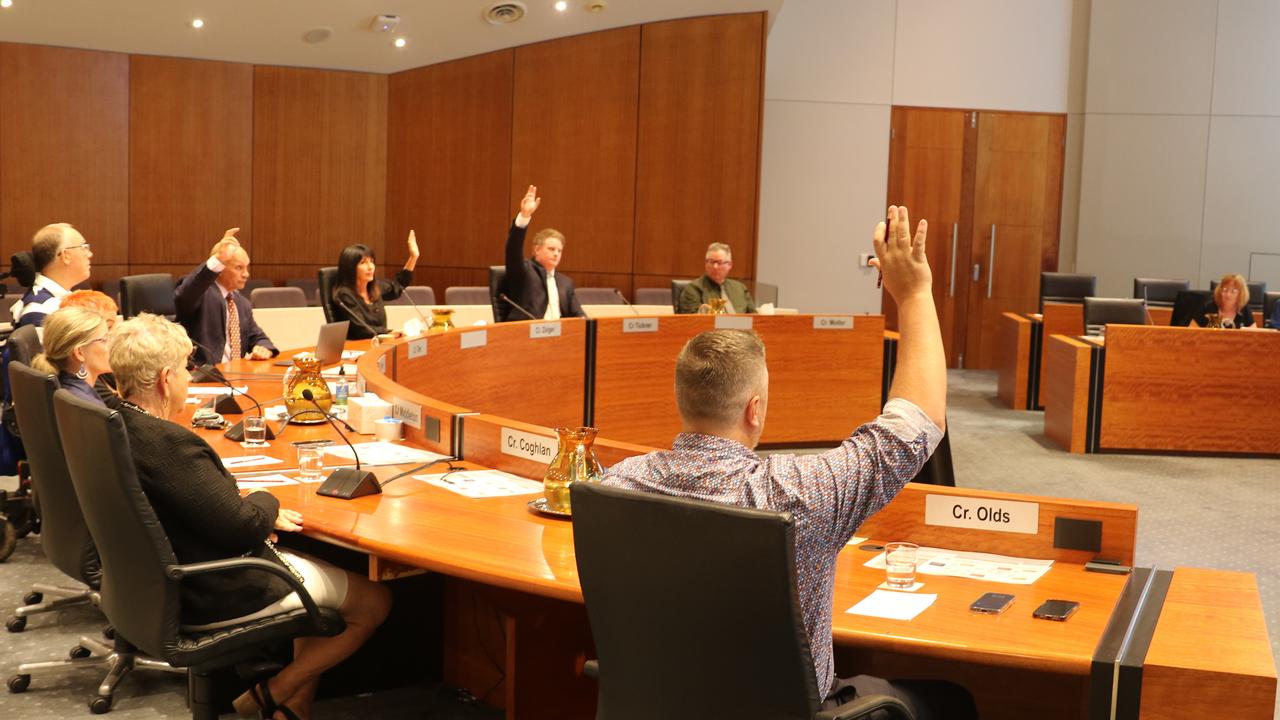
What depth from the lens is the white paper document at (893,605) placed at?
6.91ft

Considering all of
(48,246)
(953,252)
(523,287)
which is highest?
(953,252)

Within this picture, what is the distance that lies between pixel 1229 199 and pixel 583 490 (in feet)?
36.8

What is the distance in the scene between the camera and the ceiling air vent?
31.5ft

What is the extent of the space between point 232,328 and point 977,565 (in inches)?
159

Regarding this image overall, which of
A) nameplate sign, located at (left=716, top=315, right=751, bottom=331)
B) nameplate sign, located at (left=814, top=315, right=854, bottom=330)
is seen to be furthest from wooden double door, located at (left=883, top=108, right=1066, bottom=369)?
nameplate sign, located at (left=716, top=315, right=751, bottom=331)

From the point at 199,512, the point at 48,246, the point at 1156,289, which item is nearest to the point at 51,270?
the point at 48,246

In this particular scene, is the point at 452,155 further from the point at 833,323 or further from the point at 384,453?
the point at 384,453

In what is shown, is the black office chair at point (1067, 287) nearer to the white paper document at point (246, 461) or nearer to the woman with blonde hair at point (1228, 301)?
the woman with blonde hair at point (1228, 301)

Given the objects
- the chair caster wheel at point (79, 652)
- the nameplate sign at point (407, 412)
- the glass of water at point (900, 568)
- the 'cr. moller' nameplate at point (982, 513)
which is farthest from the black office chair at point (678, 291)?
the glass of water at point (900, 568)

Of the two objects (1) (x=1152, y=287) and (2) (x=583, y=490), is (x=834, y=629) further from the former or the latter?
(1) (x=1152, y=287)

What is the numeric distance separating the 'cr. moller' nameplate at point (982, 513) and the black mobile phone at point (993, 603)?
12.3 inches

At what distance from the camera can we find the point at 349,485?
2.93 meters

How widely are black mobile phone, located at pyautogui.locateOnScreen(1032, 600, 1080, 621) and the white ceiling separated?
26.4 feet

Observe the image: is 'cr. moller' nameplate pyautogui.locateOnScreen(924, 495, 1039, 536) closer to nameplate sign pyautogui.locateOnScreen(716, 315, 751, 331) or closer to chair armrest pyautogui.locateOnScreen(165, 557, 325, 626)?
chair armrest pyautogui.locateOnScreen(165, 557, 325, 626)
